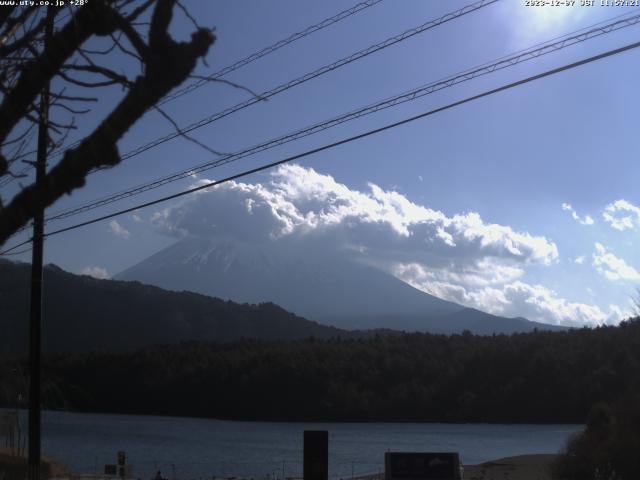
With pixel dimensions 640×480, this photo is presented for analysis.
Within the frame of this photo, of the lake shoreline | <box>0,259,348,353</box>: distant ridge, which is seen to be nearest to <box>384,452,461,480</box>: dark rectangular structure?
the lake shoreline

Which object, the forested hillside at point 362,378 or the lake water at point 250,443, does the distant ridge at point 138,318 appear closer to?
the forested hillside at point 362,378

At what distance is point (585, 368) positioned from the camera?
80312mm

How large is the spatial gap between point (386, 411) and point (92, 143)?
89586 millimetres

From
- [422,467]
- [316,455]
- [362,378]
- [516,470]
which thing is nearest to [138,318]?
[362,378]

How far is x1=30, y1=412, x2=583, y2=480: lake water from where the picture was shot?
43.8m

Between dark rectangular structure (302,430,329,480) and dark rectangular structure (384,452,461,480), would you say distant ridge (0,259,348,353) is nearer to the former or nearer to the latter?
dark rectangular structure (384,452,461,480)

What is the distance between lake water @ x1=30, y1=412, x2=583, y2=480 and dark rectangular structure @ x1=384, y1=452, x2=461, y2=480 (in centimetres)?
1404

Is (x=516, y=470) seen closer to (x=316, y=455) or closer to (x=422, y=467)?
(x=422, y=467)

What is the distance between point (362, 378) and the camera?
94.3m

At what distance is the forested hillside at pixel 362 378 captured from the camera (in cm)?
8338

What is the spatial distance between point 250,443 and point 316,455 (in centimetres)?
5153

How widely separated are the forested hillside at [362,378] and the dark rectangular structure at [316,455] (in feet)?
235

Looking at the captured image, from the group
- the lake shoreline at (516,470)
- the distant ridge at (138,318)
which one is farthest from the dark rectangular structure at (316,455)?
the distant ridge at (138,318)

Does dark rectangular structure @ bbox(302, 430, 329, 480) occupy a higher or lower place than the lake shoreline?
higher
